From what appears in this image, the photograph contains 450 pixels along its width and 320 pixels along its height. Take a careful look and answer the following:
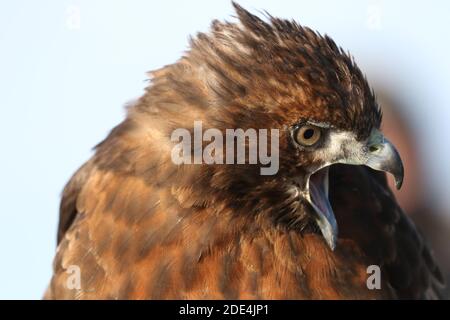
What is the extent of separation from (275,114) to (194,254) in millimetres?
803

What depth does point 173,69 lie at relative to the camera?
14.5 ft

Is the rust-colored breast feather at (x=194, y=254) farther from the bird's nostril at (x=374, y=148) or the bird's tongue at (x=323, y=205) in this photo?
the bird's nostril at (x=374, y=148)

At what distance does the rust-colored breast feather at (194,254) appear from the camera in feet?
13.9

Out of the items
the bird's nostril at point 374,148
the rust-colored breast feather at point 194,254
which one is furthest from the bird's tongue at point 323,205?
the bird's nostril at point 374,148

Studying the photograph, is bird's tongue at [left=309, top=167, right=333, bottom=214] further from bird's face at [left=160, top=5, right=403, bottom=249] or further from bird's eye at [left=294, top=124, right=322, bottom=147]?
bird's eye at [left=294, top=124, right=322, bottom=147]

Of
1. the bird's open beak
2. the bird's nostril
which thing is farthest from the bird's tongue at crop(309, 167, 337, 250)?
the bird's nostril

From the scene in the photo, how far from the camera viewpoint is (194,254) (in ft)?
13.9

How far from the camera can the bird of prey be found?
4082 millimetres

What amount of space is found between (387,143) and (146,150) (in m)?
1.20

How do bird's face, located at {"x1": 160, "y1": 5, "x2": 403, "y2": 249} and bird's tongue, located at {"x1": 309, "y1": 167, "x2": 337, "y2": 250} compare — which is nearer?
bird's face, located at {"x1": 160, "y1": 5, "x2": 403, "y2": 249}

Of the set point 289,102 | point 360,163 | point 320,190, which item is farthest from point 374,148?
point 289,102

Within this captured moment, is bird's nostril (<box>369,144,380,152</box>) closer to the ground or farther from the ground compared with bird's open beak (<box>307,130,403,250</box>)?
farther from the ground

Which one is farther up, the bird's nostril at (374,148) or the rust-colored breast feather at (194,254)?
the bird's nostril at (374,148)
